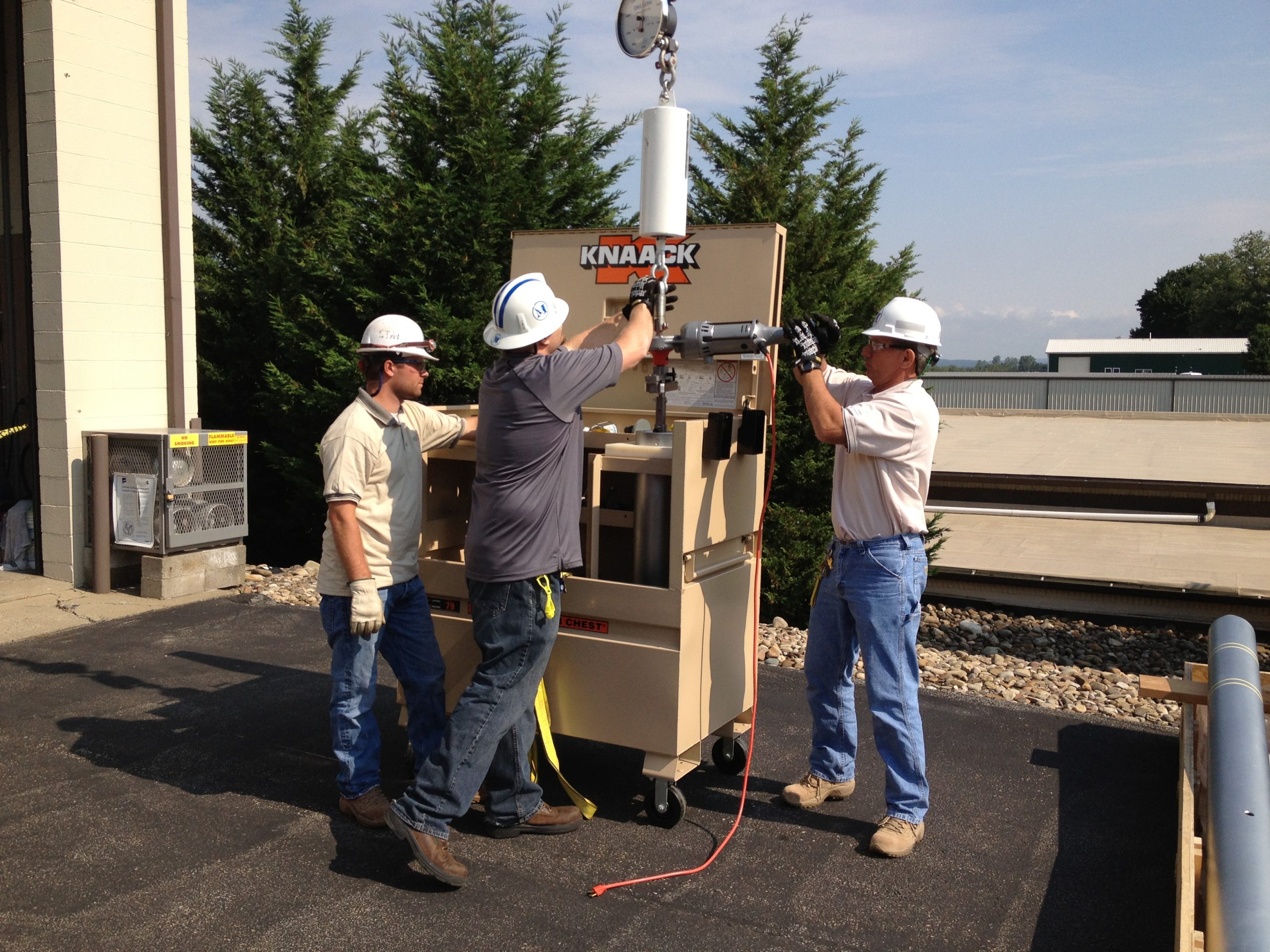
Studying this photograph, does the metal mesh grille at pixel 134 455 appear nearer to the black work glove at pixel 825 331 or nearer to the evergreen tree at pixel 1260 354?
the black work glove at pixel 825 331

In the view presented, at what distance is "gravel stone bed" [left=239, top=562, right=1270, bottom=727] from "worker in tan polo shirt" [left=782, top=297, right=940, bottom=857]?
186 centimetres

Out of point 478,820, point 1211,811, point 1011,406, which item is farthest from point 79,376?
point 1011,406

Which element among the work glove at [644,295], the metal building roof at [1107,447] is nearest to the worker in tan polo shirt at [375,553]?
the work glove at [644,295]

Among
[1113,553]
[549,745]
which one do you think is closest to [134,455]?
[549,745]

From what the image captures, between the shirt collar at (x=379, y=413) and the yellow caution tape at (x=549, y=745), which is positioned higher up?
the shirt collar at (x=379, y=413)

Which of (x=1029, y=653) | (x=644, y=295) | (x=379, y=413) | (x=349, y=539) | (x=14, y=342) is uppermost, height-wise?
(x=644, y=295)

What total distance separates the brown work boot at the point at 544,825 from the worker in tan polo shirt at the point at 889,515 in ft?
3.60

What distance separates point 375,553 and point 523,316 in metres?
1.04

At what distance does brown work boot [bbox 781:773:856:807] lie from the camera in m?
4.14

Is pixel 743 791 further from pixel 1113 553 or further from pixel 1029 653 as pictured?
pixel 1113 553

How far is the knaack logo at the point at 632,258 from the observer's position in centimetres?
442

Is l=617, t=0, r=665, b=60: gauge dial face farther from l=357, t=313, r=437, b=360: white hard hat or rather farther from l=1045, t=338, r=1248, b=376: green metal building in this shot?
l=1045, t=338, r=1248, b=376: green metal building

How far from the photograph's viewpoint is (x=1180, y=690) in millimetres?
4211

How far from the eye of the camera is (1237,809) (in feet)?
9.67
